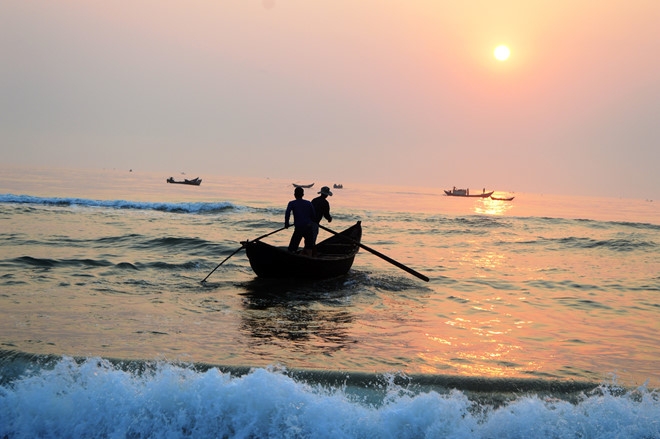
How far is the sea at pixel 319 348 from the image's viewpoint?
544cm

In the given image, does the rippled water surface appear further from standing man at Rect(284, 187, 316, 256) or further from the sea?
standing man at Rect(284, 187, 316, 256)

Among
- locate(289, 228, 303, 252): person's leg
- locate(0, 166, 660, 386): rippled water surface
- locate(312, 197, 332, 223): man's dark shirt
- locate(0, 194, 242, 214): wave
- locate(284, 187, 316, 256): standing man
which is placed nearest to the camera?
locate(0, 166, 660, 386): rippled water surface

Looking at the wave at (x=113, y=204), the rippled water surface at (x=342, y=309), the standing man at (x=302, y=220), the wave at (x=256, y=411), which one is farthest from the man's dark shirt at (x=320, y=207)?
the wave at (x=113, y=204)

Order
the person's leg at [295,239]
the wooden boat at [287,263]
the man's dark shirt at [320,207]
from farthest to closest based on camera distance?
1. the man's dark shirt at [320,207]
2. the person's leg at [295,239]
3. the wooden boat at [287,263]

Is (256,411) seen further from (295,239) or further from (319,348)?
(295,239)

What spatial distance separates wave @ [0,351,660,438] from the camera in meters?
5.34

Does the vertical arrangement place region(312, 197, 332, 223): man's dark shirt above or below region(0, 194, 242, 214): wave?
above

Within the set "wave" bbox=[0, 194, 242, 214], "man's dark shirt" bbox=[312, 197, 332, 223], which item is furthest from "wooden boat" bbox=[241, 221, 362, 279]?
"wave" bbox=[0, 194, 242, 214]

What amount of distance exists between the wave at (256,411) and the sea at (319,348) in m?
0.01

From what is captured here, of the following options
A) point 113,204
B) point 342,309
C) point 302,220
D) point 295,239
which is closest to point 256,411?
point 342,309

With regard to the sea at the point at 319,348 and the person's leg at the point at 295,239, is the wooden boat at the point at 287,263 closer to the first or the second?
the person's leg at the point at 295,239

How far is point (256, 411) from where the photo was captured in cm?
543

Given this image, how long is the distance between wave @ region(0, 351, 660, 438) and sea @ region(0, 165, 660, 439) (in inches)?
0.6

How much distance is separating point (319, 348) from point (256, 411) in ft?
8.83
